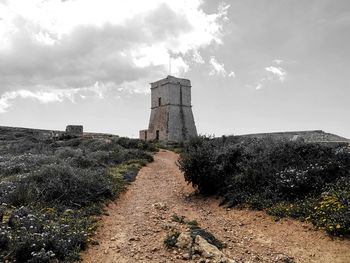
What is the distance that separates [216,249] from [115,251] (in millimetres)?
2087

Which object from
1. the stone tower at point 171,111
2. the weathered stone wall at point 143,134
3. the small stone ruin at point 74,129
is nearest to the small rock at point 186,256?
the small stone ruin at point 74,129

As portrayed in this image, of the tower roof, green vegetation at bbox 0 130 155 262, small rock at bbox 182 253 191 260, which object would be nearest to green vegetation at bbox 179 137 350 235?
Answer: small rock at bbox 182 253 191 260

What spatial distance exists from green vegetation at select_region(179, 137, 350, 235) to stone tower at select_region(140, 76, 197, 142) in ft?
82.6

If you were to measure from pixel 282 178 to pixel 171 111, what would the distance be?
29.1m

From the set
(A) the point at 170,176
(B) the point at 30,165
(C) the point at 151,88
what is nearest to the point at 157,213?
(A) the point at 170,176

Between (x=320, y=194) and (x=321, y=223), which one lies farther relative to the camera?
(x=320, y=194)

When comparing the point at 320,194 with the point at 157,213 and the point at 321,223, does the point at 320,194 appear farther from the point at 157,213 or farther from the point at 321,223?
the point at 157,213

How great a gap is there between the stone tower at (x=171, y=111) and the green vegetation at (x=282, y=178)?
991 inches

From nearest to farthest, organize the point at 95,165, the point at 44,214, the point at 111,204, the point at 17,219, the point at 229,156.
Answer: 1. the point at 17,219
2. the point at 44,214
3. the point at 111,204
4. the point at 229,156
5. the point at 95,165

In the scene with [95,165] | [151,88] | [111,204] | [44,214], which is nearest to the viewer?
[44,214]

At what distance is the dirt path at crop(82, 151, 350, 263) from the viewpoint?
6.76 m

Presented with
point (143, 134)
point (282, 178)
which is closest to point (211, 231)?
point (282, 178)

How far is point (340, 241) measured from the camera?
7.06m

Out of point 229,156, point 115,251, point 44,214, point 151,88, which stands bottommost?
point 115,251
